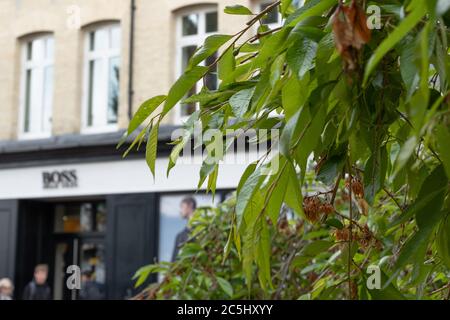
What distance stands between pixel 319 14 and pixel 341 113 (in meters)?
0.22

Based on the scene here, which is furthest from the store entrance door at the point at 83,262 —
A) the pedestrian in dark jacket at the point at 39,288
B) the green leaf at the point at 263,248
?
the green leaf at the point at 263,248

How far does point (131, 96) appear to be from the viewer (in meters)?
15.8

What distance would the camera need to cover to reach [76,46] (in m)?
16.6

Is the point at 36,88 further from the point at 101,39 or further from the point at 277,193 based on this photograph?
the point at 277,193

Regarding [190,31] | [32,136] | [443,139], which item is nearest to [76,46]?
[32,136]

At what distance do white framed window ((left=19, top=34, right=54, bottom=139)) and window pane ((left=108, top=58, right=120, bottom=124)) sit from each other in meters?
1.41

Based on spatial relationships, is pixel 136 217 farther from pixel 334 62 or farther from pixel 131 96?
pixel 334 62

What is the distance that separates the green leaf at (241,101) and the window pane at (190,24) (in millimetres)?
13964

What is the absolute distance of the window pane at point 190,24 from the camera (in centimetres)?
1570

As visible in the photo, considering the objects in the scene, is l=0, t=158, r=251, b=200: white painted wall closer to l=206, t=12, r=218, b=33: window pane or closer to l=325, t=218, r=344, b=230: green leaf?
l=206, t=12, r=218, b=33: window pane

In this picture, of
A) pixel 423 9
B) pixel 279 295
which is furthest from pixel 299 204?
pixel 279 295

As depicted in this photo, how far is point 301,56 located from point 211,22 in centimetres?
1410

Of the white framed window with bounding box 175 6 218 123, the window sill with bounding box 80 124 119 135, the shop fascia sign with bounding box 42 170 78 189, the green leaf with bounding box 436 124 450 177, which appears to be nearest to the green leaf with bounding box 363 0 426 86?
the green leaf with bounding box 436 124 450 177
